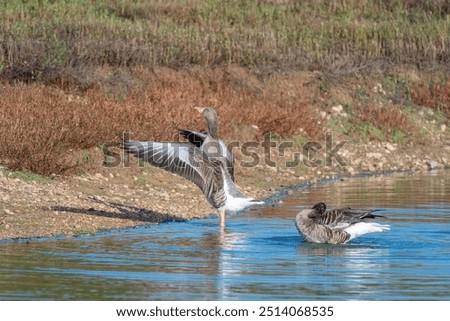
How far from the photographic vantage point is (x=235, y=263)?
11125 mm

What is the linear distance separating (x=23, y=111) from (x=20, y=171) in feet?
6.22

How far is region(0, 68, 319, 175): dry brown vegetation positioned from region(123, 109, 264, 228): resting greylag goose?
8.30ft

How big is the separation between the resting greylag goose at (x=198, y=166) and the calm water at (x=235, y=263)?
37cm

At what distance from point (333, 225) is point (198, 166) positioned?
2.03 meters

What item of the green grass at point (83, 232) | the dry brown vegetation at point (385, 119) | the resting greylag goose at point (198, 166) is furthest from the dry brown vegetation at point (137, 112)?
the green grass at point (83, 232)

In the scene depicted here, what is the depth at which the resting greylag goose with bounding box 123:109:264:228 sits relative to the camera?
45.5 ft

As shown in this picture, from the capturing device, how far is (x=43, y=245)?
1204 cm

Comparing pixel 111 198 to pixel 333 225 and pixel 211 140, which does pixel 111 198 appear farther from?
pixel 333 225

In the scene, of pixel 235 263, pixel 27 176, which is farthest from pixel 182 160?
pixel 235 263

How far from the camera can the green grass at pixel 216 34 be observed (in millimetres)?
22812

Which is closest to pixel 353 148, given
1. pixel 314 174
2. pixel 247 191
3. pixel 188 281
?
pixel 314 174

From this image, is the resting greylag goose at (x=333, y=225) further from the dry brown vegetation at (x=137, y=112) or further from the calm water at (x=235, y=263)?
the dry brown vegetation at (x=137, y=112)

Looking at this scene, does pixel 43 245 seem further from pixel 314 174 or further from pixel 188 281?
pixel 314 174

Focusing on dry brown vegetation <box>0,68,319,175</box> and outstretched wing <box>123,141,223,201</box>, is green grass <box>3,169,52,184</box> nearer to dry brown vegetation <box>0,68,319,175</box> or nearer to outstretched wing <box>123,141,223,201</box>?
dry brown vegetation <box>0,68,319,175</box>
